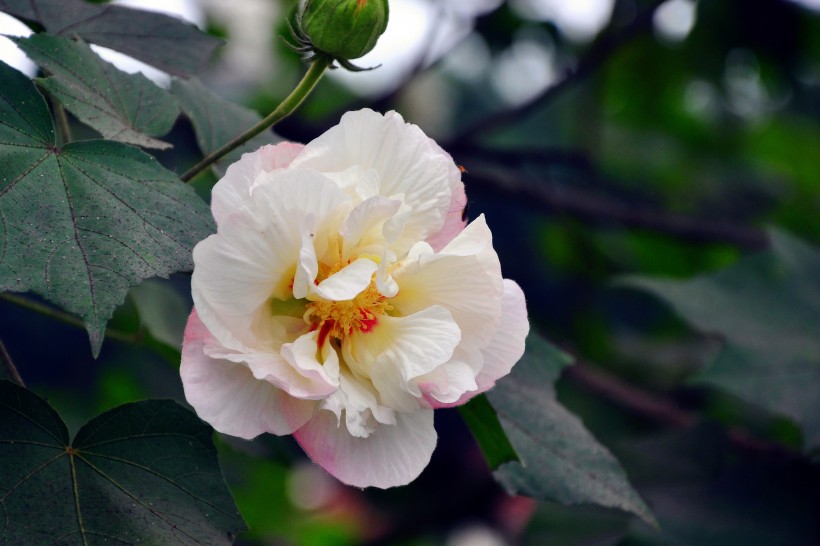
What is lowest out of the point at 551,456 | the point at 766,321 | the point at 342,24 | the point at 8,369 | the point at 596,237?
the point at 596,237

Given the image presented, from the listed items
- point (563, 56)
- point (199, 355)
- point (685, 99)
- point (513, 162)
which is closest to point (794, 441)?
point (513, 162)

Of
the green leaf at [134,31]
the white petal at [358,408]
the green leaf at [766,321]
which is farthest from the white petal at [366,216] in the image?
the green leaf at [766,321]

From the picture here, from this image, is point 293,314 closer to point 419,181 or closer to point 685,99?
point 419,181

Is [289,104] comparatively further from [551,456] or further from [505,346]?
[551,456]

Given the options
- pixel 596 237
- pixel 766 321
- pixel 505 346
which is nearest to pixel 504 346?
pixel 505 346

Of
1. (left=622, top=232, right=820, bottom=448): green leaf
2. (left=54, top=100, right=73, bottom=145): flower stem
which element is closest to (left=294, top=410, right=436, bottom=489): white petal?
(left=54, top=100, right=73, bottom=145): flower stem

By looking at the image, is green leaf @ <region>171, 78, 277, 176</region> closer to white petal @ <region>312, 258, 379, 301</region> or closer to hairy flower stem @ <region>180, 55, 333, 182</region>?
hairy flower stem @ <region>180, 55, 333, 182</region>

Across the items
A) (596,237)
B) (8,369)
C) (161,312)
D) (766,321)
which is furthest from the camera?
(596,237)

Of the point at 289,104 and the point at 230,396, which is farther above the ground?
the point at 289,104
